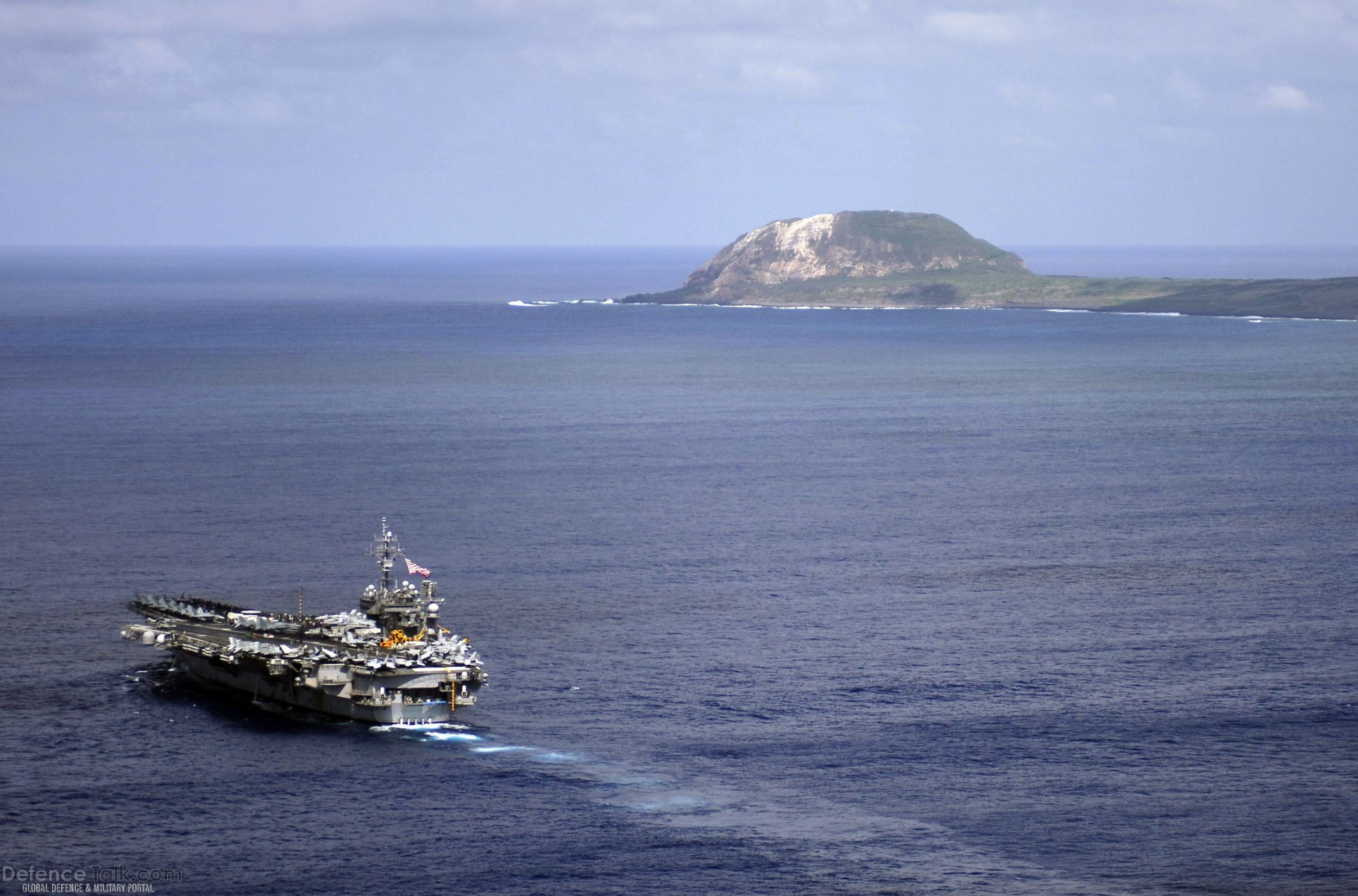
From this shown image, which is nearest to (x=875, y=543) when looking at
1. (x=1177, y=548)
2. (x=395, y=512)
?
(x=1177, y=548)

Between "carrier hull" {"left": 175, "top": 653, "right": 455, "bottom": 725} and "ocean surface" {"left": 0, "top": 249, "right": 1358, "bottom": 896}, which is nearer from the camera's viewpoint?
"ocean surface" {"left": 0, "top": 249, "right": 1358, "bottom": 896}

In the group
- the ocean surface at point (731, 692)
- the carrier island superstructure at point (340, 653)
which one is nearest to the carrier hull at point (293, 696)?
the carrier island superstructure at point (340, 653)

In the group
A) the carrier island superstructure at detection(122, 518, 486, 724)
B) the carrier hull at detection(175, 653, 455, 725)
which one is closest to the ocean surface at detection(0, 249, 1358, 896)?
the carrier hull at detection(175, 653, 455, 725)

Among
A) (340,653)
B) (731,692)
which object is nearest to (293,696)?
(340,653)

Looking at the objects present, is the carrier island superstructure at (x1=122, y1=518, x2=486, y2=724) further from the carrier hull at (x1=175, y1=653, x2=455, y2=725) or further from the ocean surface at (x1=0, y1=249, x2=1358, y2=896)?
the ocean surface at (x1=0, y1=249, x2=1358, y2=896)

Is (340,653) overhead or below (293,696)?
overhead

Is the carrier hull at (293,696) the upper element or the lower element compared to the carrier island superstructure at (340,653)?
lower

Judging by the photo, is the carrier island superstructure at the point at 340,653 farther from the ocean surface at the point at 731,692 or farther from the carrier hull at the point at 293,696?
the ocean surface at the point at 731,692

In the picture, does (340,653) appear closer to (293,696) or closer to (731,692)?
(293,696)

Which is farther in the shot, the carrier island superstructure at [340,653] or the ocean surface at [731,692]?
the carrier island superstructure at [340,653]
